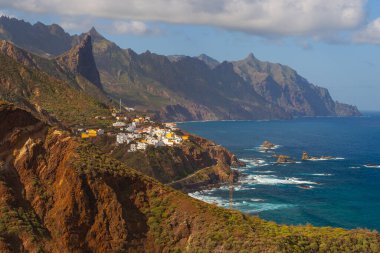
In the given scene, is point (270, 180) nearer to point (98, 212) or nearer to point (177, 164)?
point (177, 164)

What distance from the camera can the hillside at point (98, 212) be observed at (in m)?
33.2

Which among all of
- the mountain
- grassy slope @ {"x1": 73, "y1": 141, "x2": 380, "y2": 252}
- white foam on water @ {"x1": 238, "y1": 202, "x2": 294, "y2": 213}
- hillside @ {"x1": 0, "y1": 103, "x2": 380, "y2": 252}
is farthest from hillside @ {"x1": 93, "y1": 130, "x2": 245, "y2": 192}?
hillside @ {"x1": 0, "y1": 103, "x2": 380, "y2": 252}

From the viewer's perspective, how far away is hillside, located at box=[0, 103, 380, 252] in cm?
3322

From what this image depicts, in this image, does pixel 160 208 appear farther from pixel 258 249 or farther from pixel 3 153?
pixel 3 153

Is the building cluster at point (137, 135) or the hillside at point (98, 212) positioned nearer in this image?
the hillside at point (98, 212)

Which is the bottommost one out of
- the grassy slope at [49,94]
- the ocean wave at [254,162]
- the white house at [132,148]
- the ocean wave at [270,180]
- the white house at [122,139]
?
the ocean wave at [270,180]

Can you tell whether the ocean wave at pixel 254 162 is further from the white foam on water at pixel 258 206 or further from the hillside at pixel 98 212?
the hillside at pixel 98 212

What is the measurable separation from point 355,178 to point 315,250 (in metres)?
114

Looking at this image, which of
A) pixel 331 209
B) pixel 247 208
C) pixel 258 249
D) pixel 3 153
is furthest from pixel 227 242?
pixel 331 209

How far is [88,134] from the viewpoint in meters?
130

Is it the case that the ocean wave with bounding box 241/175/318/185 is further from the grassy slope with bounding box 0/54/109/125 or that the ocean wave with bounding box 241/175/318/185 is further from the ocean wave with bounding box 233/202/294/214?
the grassy slope with bounding box 0/54/109/125

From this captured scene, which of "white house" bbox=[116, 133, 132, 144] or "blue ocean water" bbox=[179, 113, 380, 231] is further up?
"white house" bbox=[116, 133, 132, 144]

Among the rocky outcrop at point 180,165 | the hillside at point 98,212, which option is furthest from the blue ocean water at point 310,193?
the hillside at point 98,212

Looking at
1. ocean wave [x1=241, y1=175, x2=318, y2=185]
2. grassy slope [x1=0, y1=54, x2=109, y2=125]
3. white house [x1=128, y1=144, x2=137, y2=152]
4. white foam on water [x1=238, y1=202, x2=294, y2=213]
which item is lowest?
white foam on water [x1=238, y1=202, x2=294, y2=213]
